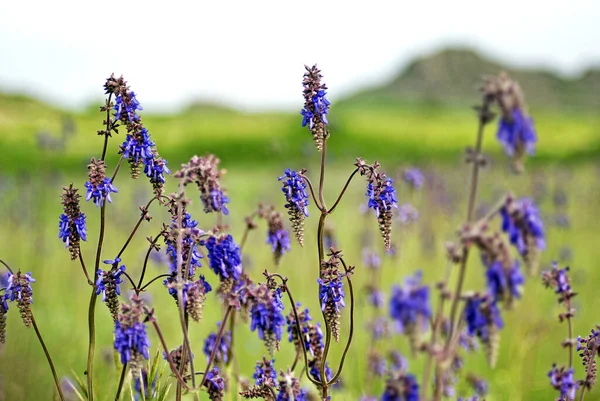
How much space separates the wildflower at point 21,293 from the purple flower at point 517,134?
229cm

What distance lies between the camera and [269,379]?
9.54 feet

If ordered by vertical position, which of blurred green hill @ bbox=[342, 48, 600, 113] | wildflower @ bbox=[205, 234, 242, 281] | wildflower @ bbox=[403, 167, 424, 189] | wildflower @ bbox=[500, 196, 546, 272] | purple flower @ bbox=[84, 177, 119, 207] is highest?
blurred green hill @ bbox=[342, 48, 600, 113]

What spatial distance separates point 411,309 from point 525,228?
50cm

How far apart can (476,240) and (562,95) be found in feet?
179

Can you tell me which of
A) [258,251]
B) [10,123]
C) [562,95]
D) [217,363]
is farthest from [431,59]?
[217,363]

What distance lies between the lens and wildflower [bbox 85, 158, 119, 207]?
286cm

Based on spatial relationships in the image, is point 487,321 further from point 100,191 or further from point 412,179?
point 412,179

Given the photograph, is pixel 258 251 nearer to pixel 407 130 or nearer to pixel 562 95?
pixel 407 130

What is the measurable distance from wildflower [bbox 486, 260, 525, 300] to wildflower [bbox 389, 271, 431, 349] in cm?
25

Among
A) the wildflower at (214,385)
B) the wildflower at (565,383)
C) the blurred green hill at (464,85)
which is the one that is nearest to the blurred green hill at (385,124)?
A: the blurred green hill at (464,85)

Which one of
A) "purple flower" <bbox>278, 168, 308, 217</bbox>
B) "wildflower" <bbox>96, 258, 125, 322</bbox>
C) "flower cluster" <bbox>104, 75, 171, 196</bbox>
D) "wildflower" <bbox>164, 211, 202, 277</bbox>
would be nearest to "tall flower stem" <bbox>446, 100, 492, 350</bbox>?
"purple flower" <bbox>278, 168, 308, 217</bbox>

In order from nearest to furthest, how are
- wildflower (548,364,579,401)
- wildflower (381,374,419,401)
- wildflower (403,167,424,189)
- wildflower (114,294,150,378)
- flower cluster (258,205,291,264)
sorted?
wildflower (381,374,419,401), wildflower (114,294,150,378), wildflower (548,364,579,401), flower cluster (258,205,291,264), wildflower (403,167,424,189)

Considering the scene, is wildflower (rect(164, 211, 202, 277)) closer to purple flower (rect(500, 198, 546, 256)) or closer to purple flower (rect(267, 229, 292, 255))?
purple flower (rect(267, 229, 292, 255))

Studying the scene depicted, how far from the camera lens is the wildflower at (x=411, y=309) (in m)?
1.80
